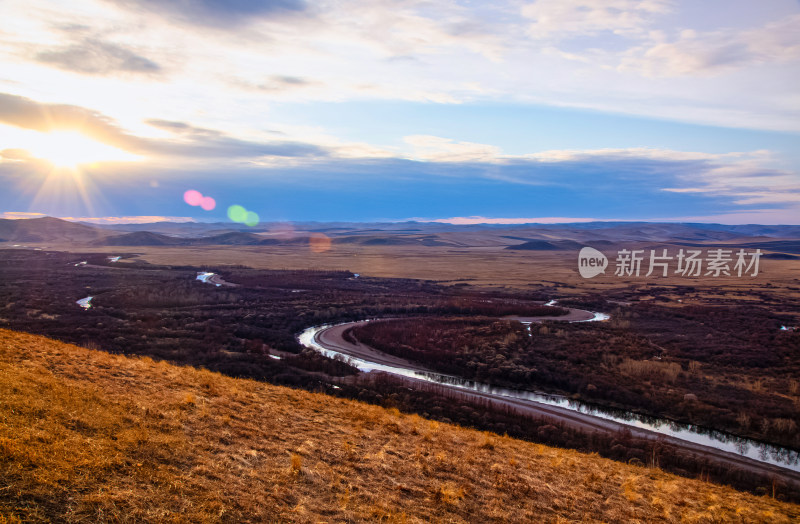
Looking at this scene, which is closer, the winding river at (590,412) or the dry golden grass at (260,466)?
the dry golden grass at (260,466)

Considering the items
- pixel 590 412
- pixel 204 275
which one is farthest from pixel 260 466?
pixel 204 275

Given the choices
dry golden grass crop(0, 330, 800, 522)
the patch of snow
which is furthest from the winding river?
the patch of snow

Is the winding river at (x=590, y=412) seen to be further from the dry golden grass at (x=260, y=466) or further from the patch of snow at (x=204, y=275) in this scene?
the patch of snow at (x=204, y=275)

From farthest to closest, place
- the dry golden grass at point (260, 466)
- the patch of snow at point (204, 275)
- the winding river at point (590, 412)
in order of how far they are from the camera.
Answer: the patch of snow at point (204, 275) < the winding river at point (590, 412) < the dry golden grass at point (260, 466)

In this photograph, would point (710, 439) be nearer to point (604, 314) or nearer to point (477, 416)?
point (477, 416)

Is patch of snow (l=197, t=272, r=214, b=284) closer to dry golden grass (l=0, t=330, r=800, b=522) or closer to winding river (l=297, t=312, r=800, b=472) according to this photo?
winding river (l=297, t=312, r=800, b=472)

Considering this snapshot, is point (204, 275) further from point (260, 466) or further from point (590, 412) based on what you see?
point (260, 466)

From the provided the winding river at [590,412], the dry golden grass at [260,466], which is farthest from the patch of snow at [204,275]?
the dry golden grass at [260,466]
